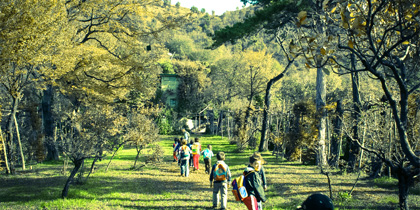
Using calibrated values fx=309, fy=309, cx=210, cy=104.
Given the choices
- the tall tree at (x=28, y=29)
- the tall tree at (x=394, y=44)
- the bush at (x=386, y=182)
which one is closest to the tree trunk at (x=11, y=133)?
the tall tree at (x=28, y=29)

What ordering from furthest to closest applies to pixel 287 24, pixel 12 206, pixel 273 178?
pixel 287 24
pixel 273 178
pixel 12 206

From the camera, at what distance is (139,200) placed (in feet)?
28.4

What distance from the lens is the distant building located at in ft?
176

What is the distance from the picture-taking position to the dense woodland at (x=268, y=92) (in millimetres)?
4469

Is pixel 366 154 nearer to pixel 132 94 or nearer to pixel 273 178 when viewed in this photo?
pixel 273 178

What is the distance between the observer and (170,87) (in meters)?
54.3

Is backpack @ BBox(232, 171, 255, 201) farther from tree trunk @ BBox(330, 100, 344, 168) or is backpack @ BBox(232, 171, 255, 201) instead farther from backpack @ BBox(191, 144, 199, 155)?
backpack @ BBox(191, 144, 199, 155)

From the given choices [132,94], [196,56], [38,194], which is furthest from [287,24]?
[196,56]

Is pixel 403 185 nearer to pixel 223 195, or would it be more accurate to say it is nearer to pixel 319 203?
pixel 319 203

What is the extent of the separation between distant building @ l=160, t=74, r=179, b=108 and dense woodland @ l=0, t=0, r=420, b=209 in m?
24.5

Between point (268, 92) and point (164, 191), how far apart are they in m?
12.2

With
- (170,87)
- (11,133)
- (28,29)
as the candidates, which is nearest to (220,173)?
(28,29)

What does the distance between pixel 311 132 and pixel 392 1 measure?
37.2 feet

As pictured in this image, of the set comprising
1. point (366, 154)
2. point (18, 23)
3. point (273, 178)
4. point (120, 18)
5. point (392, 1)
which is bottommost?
point (273, 178)
